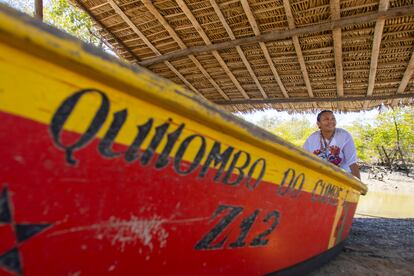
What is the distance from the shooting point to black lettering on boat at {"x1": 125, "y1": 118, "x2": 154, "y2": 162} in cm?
111

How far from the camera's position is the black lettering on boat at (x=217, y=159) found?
134 centimetres

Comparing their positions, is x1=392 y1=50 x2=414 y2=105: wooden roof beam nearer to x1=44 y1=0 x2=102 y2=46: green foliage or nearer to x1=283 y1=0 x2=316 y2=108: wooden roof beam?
x1=283 y1=0 x2=316 y2=108: wooden roof beam

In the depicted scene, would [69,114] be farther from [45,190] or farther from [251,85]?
[251,85]

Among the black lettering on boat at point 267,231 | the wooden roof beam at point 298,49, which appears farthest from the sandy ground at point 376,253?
the wooden roof beam at point 298,49

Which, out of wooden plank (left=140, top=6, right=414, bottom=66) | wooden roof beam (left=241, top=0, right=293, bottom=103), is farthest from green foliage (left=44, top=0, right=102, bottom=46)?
wooden roof beam (left=241, top=0, right=293, bottom=103)

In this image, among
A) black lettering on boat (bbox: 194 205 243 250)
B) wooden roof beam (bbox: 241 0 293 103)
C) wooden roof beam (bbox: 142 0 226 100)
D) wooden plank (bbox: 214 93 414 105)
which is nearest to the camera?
black lettering on boat (bbox: 194 205 243 250)

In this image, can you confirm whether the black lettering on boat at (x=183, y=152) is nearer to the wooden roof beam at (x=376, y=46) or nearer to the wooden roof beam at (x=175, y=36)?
the wooden roof beam at (x=376, y=46)

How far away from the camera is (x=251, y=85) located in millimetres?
4664

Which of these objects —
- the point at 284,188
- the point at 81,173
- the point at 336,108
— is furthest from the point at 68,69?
the point at 336,108

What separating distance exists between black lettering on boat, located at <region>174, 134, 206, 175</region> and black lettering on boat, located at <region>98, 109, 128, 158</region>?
0.85ft

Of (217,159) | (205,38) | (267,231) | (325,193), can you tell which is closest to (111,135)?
(217,159)

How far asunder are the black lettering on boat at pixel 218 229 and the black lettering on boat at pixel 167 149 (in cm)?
41

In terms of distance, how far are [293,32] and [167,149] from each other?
2.65m

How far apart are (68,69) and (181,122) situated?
1.49ft
